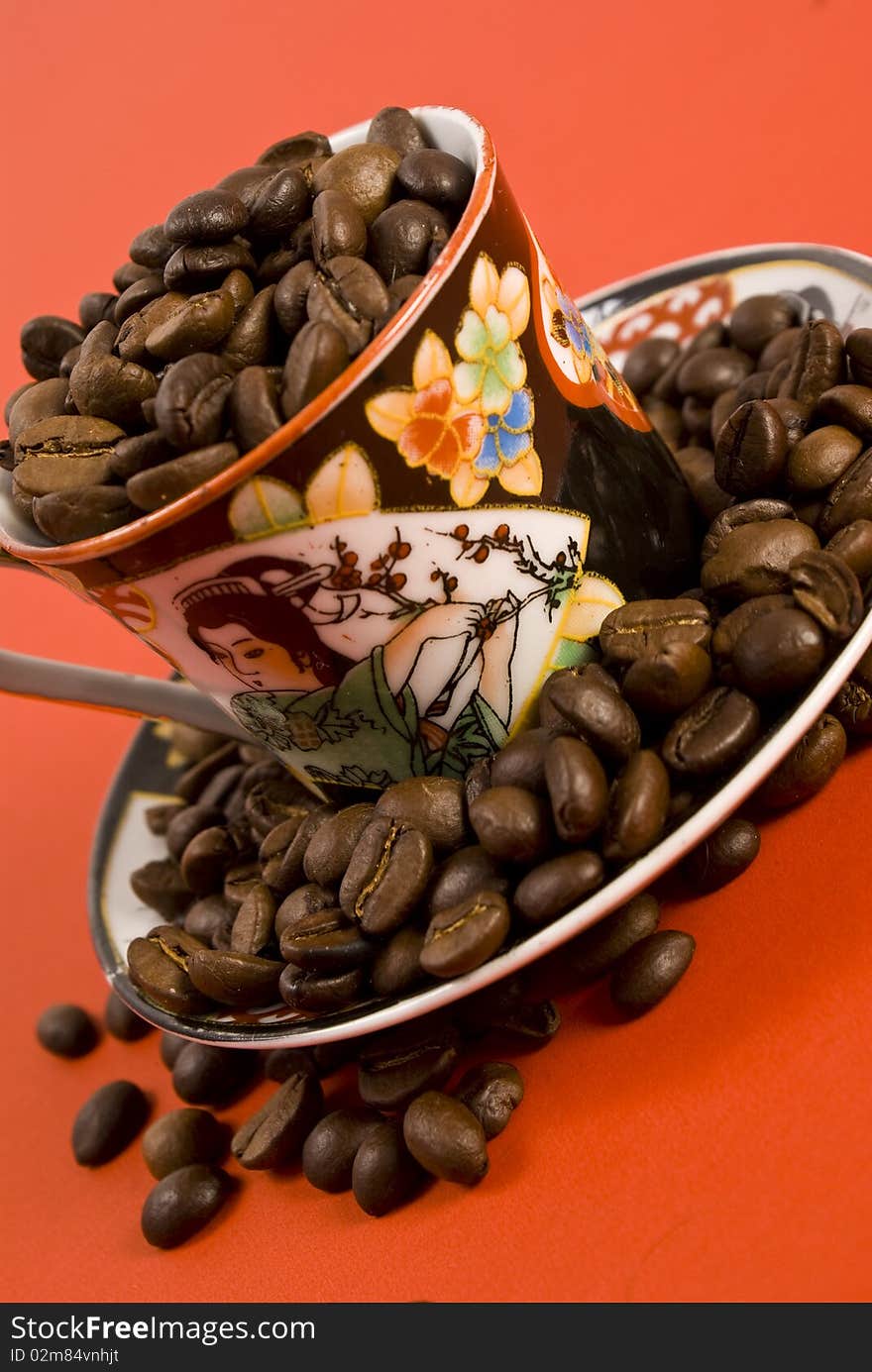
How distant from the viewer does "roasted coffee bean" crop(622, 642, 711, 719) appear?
3.06 ft

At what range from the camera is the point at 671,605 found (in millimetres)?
1010

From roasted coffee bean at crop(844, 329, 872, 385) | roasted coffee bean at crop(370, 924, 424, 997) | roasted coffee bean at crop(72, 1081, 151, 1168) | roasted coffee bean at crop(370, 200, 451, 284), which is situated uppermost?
roasted coffee bean at crop(370, 200, 451, 284)

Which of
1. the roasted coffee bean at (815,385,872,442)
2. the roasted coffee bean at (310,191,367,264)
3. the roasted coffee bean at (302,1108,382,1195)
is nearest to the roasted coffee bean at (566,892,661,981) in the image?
the roasted coffee bean at (302,1108,382,1195)

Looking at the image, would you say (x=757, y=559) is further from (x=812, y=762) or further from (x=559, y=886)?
(x=559, y=886)

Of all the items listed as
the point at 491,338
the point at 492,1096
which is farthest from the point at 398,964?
the point at 491,338

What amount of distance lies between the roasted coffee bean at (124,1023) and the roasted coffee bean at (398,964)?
0.59 meters

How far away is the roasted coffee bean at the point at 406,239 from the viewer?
0.94 meters

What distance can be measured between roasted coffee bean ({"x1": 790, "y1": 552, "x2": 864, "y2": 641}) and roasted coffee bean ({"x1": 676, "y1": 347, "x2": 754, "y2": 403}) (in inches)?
17.6

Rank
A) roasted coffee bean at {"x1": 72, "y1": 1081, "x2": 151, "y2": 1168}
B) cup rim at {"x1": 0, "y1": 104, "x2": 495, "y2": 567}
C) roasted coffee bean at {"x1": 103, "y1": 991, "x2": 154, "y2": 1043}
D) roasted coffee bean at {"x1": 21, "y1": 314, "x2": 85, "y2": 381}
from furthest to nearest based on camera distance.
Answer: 1. roasted coffee bean at {"x1": 103, "y1": 991, "x2": 154, "y2": 1043}
2. roasted coffee bean at {"x1": 72, "y1": 1081, "x2": 151, "y2": 1168}
3. roasted coffee bean at {"x1": 21, "y1": 314, "x2": 85, "y2": 381}
4. cup rim at {"x1": 0, "y1": 104, "x2": 495, "y2": 567}

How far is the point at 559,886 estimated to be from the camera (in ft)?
2.85

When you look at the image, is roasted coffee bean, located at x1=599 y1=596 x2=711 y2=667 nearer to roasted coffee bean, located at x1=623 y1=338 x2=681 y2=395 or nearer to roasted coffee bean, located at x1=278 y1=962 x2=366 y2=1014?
roasted coffee bean, located at x1=278 y1=962 x2=366 y2=1014

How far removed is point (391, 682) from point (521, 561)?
0.15 meters

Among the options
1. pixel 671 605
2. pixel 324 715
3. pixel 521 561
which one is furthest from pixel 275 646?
pixel 671 605

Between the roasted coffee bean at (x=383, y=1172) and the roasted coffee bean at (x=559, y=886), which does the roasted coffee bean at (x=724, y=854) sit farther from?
the roasted coffee bean at (x=383, y=1172)
